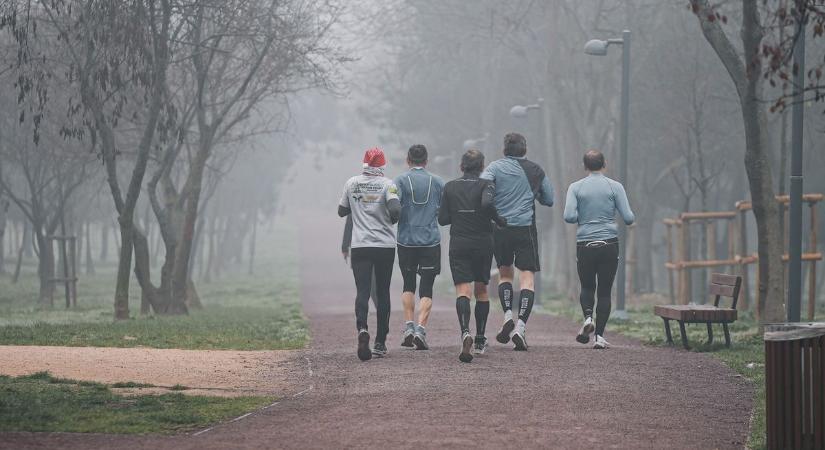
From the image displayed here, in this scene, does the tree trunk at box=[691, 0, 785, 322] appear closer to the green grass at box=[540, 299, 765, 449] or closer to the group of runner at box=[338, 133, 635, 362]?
the green grass at box=[540, 299, 765, 449]

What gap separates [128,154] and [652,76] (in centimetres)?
1441

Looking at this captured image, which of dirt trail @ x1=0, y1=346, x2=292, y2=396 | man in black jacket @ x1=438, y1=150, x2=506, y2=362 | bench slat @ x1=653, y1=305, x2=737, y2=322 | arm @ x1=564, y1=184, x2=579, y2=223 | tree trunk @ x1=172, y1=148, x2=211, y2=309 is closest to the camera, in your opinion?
dirt trail @ x1=0, y1=346, x2=292, y2=396

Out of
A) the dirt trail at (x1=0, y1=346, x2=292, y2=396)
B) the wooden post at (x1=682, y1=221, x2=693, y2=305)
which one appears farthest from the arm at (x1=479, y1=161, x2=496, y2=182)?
the wooden post at (x1=682, y1=221, x2=693, y2=305)

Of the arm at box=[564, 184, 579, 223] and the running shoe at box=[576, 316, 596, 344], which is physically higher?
the arm at box=[564, 184, 579, 223]

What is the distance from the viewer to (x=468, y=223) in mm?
12461

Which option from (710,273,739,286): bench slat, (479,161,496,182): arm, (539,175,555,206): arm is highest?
(479,161,496,182): arm

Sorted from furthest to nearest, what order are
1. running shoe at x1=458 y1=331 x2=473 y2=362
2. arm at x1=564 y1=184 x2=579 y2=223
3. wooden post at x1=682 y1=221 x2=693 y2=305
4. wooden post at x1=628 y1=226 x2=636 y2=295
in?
wooden post at x1=628 y1=226 x2=636 y2=295 < wooden post at x1=682 y1=221 x2=693 y2=305 < arm at x1=564 y1=184 x2=579 y2=223 < running shoe at x1=458 y1=331 x2=473 y2=362

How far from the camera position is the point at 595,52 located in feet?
74.4

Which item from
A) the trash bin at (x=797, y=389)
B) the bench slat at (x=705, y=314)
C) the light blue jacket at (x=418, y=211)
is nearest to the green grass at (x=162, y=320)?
the light blue jacket at (x=418, y=211)

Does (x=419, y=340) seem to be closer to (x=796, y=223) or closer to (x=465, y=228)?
(x=465, y=228)

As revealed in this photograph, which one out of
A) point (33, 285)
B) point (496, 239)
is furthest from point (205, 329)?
point (33, 285)

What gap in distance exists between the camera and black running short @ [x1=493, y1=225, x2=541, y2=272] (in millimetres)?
12859

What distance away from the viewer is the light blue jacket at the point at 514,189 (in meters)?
12.8

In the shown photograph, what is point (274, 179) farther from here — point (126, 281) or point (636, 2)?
point (126, 281)
